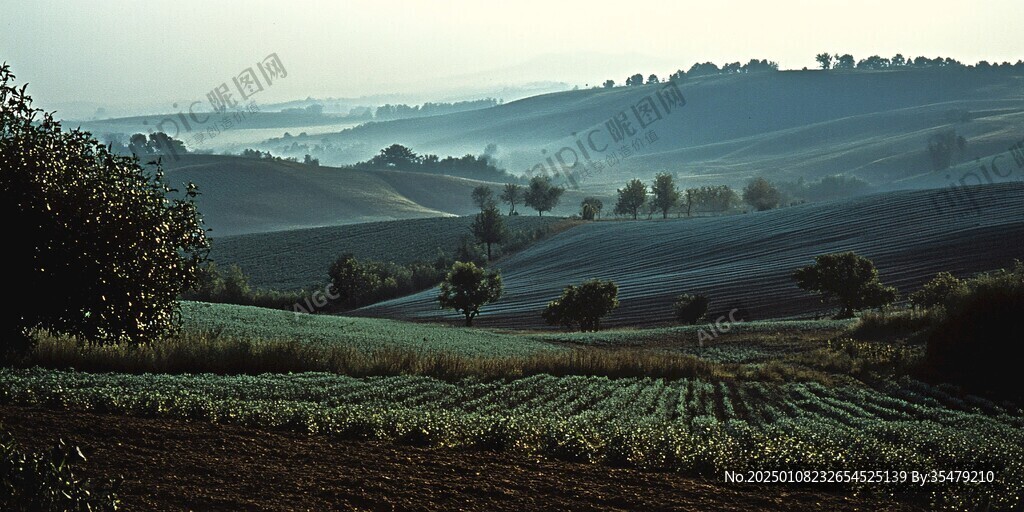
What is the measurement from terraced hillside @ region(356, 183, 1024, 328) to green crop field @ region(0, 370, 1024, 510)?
41.3 meters

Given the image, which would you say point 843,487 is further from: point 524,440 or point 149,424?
point 149,424

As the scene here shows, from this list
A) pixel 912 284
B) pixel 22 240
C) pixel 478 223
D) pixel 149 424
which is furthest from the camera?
pixel 478 223

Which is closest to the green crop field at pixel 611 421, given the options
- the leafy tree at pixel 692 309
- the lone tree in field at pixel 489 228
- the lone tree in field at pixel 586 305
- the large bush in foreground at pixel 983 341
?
the large bush in foreground at pixel 983 341

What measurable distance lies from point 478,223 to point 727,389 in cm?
7969

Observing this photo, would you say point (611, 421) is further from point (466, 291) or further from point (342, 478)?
point (466, 291)

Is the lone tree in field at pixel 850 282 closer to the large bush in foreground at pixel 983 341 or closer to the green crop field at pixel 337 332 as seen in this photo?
the green crop field at pixel 337 332

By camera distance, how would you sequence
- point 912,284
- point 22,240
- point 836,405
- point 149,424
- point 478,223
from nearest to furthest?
1. point 22,240
2. point 149,424
3. point 836,405
4. point 912,284
5. point 478,223

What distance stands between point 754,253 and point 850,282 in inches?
1138

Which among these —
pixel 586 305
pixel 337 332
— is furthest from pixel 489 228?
pixel 337 332

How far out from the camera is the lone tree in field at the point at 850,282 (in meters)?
60.3

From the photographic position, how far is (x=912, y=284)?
65.8 meters

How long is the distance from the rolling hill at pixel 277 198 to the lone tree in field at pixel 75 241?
480ft

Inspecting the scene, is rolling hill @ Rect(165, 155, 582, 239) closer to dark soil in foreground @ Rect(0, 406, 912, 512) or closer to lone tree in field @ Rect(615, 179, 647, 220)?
lone tree in field @ Rect(615, 179, 647, 220)

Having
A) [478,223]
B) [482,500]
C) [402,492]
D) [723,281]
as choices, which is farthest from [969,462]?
[478,223]
